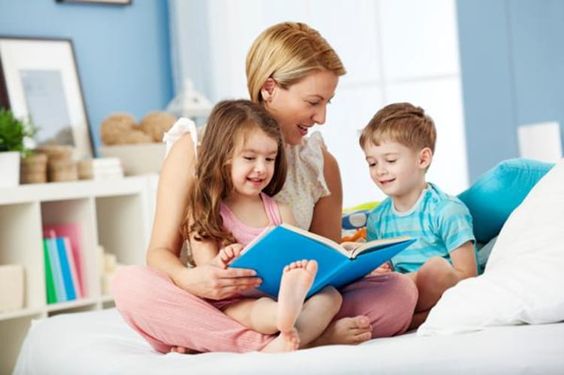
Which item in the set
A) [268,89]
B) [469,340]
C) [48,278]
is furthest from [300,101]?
[48,278]

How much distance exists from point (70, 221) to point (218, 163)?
6.52 feet

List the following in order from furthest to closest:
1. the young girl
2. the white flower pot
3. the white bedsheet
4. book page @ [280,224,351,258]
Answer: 1. the white flower pot
2. the young girl
3. book page @ [280,224,351,258]
4. the white bedsheet

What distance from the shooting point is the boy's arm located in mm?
2020

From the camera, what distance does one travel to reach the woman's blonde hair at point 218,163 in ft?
6.12

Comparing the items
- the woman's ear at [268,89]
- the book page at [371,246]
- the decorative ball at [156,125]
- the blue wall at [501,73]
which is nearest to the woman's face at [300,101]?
the woman's ear at [268,89]

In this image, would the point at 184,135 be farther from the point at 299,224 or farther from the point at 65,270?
the point at 65,270

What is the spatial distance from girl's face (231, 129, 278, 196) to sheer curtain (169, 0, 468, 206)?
6.21 feet

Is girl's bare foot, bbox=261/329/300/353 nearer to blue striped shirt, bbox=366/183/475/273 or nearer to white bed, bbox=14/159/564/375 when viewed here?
white bed, bbox=14/159/564/375

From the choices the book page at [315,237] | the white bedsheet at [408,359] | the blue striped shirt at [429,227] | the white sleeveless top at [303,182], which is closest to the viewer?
the white bedsheet at [408,359]

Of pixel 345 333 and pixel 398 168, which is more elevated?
pixel 398 168

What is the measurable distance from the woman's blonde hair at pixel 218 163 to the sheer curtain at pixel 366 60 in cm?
188

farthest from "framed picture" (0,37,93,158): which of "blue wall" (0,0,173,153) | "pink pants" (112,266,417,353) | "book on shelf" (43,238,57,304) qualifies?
"pink pants" (112,266,417,353)

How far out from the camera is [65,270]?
3643 mm

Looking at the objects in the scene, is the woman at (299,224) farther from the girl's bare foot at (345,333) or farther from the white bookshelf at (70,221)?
the white bookshelf at (70,221)
